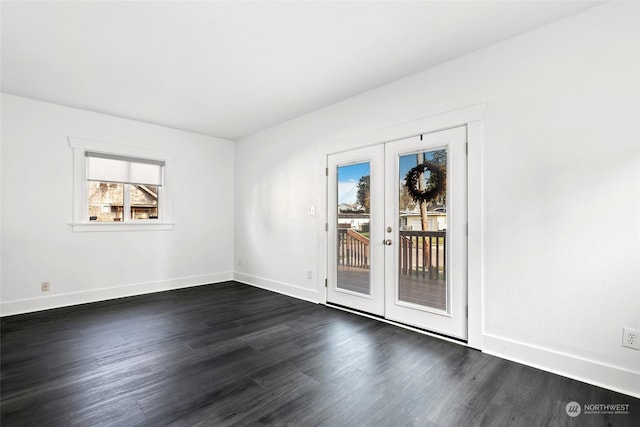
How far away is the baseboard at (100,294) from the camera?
3828 mm

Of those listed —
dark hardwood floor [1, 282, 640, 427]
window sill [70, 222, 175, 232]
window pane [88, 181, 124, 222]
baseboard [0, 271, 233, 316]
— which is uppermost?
window pane [88, 181, 124, 222]

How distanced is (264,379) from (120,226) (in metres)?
3.67

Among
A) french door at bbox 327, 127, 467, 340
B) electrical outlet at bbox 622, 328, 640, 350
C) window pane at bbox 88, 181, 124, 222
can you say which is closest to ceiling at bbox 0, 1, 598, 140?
french door at bbox 327, 127, 467, 340

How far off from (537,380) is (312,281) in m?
2.74

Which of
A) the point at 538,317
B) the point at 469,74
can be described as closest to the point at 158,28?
the point at 469,74

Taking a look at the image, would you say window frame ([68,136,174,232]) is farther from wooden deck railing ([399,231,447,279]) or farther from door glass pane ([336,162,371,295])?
wooden deck railing ([399,231,447,279])

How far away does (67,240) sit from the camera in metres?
4.19

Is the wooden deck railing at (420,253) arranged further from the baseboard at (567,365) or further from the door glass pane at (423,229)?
the baseboard at (567,365)

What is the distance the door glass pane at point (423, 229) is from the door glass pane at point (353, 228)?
1.61 ft

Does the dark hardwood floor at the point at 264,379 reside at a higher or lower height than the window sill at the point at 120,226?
lower

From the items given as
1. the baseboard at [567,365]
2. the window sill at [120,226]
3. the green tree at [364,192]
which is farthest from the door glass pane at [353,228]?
the window sill at [120,226]

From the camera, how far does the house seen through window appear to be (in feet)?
14.8

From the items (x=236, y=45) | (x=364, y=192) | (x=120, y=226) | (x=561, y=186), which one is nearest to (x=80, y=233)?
(x=120, y=226)

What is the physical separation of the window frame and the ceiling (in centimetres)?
65
